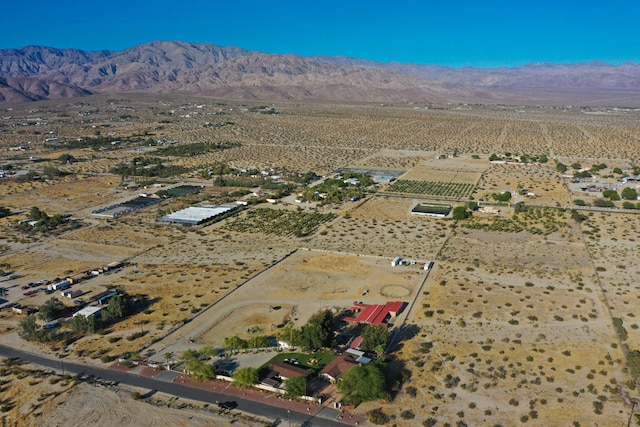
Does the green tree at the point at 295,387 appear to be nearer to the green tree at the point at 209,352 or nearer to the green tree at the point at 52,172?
the green tree at the point at 209,352

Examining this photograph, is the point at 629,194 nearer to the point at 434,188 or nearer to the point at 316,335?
the point at 434,188

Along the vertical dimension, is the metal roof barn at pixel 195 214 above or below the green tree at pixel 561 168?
below

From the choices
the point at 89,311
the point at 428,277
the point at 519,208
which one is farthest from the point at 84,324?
the point at 519,208

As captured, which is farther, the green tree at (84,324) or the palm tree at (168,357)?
the green tree at (84,324)

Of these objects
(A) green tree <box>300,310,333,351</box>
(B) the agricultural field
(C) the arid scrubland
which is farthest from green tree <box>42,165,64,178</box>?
(A) green tree <box>300,310,333,351</box>

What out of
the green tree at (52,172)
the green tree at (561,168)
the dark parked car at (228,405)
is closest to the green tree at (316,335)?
the dark parked car at (228,405)

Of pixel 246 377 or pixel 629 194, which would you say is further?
pixel 629 194
